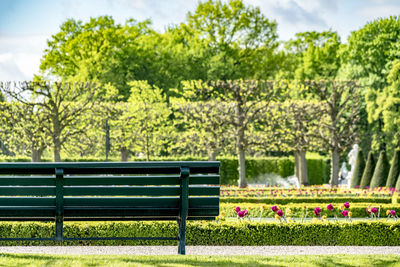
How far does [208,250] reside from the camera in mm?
8789

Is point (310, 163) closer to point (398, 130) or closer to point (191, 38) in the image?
point (398, 130)

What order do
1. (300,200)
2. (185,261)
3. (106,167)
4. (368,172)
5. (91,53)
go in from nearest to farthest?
(185,261) < (106,167) < (300,200) < (368,172) < (91,53)

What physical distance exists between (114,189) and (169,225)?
11.8ft

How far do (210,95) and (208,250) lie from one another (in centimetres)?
3085

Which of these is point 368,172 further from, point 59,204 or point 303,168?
point 59,204

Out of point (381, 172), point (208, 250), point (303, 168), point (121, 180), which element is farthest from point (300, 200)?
point (303, 168)

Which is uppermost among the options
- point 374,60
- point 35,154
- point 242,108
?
point 374,60

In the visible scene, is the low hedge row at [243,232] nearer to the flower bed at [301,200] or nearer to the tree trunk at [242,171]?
the flower bed at [301,200]

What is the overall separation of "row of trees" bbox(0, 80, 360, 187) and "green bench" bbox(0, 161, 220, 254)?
19382 mm

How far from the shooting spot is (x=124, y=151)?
32.8m

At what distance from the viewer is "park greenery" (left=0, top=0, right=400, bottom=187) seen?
2812 centimetres

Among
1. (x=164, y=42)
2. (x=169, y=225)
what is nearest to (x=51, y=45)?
(x=164, y=42)

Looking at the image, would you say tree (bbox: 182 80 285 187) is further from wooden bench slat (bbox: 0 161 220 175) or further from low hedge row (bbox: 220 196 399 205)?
wooden bench slat (bbox: 0 161 220 175)

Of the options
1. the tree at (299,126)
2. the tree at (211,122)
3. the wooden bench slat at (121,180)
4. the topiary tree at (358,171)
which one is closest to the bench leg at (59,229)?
the wooden bench slat at (121,180)
